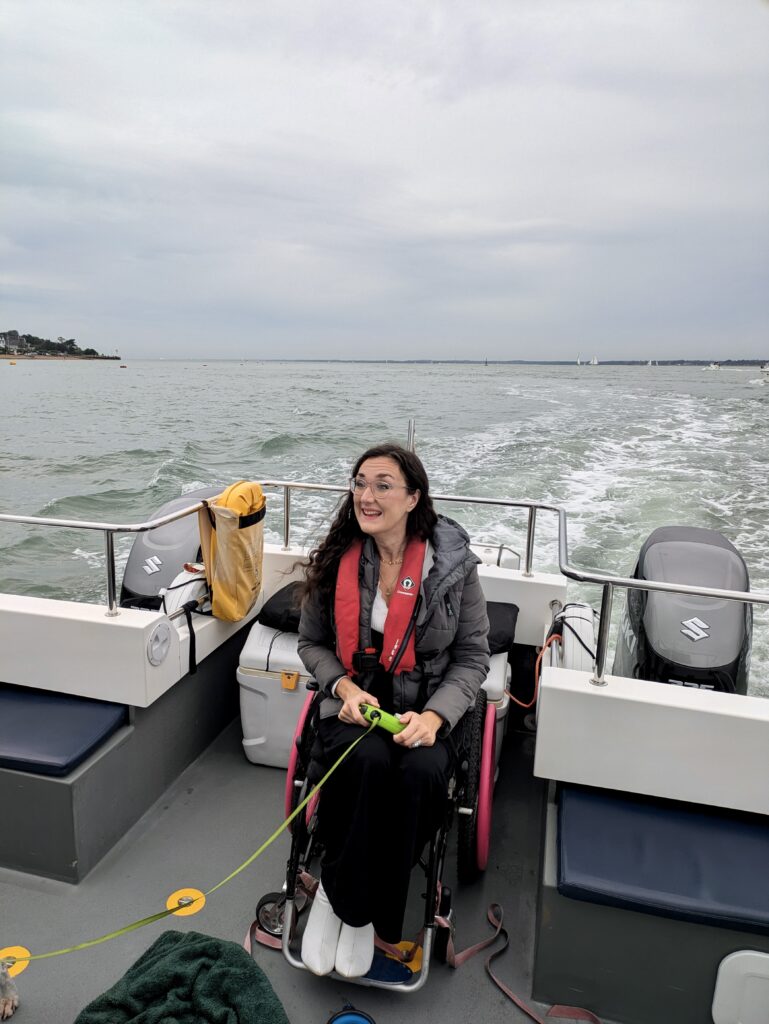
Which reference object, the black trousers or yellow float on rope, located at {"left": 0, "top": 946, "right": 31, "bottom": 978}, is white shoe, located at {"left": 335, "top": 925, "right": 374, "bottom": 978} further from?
yellow float on rope, located at {"left": 0, "top": 946, "right": 31, "bottom": 978}

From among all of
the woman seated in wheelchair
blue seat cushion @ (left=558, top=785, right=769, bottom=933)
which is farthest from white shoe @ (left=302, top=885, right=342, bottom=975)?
blue seat cushion @ (left=558, top=785, right=769, bottom=933)

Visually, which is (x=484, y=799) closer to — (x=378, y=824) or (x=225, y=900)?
(x=378, y=824)

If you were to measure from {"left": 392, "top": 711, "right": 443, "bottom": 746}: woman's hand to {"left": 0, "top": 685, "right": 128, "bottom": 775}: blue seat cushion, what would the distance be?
3.37ft

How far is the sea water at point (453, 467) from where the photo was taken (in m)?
6.98

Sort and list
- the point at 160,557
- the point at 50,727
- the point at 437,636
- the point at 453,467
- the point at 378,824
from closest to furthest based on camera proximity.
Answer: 1. the point at 378,824
2. the point at 437,636
3. the point at 50,727
4. the point at 160,557
5. the point at 453,467

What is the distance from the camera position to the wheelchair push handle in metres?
1.73

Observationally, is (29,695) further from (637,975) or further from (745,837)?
(745,837)

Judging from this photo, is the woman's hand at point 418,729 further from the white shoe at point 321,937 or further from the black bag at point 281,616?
the black bag at point 281,616

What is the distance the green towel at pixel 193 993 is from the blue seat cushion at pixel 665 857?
0.76 metres

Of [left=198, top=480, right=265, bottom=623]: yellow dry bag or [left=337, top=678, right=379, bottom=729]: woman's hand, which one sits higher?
[left=198, top=480, right=265, bottom=623]: yellow dry bag

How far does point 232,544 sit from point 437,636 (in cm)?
107

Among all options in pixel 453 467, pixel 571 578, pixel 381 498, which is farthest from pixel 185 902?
pixel 453 467

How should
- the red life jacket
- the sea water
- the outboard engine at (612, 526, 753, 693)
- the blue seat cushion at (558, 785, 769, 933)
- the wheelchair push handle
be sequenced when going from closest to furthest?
the blue seat cushion at (558, 785, 769, 933) < the wheelchair push handle < the red life jacket < the outboard engine at (612, 526, 753, 693) < the sea water

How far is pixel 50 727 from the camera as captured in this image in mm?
2191
